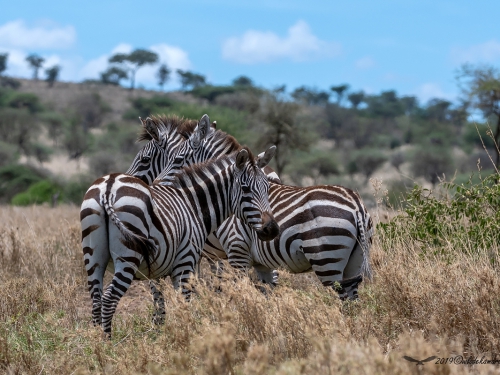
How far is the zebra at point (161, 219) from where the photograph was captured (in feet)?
18.0

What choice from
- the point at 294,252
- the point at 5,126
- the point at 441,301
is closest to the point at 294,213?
the point at 294,252

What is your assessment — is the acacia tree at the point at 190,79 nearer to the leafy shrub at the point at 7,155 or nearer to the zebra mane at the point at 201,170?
the leafy shrub at the point at 7,155

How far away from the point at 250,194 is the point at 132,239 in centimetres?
142

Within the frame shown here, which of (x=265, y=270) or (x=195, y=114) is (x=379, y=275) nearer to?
(x=265, y=270)

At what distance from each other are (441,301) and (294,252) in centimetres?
179

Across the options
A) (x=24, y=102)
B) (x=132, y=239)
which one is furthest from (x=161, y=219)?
(x=24, y=102)

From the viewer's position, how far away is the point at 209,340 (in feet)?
11.8

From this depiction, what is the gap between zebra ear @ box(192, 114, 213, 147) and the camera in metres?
8.12

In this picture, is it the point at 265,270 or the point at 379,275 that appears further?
the point at 265,270

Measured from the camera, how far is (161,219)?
577 cm

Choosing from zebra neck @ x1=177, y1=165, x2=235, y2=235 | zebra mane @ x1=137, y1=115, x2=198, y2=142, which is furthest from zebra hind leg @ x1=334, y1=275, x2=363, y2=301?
zebra mane @ x1=137, y1=115, x2=198, y2=142

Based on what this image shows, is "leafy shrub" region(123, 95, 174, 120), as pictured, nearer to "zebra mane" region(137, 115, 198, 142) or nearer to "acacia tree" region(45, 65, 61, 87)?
"acacia tree" region(45, 65, 61, 87)

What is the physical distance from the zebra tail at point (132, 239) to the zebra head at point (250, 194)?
1.13m

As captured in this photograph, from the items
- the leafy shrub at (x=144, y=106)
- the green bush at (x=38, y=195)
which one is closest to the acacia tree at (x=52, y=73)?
the leafy shrub at (x=144, y=106)
